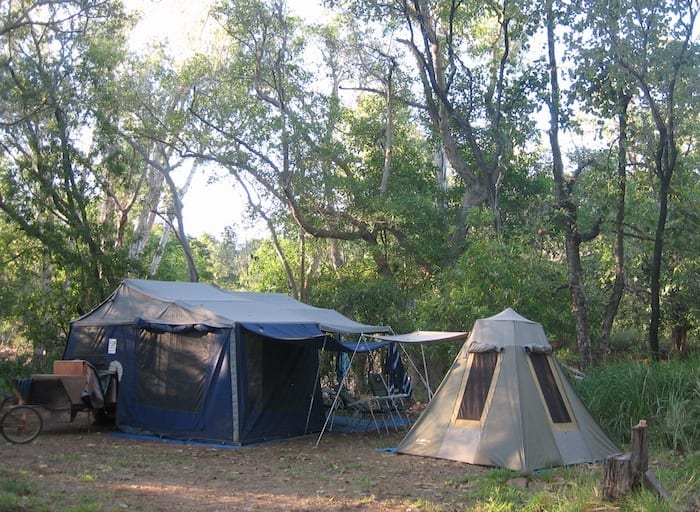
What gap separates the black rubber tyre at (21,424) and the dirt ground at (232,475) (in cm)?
13

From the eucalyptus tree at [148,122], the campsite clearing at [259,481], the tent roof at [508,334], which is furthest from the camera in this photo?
the eucalyptus tree at [148,122]

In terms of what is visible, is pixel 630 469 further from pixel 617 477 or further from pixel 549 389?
pixel 549 389

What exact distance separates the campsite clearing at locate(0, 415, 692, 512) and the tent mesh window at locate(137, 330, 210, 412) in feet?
2.45

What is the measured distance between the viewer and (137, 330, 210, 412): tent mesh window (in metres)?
9.67

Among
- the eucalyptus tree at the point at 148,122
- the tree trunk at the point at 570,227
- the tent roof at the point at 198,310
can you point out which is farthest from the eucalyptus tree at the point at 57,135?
the tree trunk at the point at 570,227

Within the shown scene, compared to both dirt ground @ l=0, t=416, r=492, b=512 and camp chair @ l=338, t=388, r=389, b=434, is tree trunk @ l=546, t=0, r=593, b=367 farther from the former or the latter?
dirt ground @ l=0, t=416, r=492, b=512

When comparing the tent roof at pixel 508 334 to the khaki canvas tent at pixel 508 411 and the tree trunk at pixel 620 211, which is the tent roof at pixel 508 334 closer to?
the khaki canvas tent at pixel 508 411

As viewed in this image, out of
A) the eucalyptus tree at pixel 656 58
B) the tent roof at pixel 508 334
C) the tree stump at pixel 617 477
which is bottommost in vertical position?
the tree stump at pixel 617 477

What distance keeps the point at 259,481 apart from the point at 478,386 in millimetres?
2807

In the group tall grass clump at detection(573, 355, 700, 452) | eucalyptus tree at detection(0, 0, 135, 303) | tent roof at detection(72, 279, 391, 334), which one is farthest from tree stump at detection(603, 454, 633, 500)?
eucalyptus tree at detection(0, 0, 135, 303)

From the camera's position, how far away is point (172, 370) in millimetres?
9938

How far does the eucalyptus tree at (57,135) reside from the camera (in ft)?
49.3

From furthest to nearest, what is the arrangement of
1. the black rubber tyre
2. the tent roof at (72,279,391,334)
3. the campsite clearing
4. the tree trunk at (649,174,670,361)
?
the tree trunk at (649,174,670,361) < the tent roof at (72,279,391,334) < the black rubber tyre < the campsite clearing

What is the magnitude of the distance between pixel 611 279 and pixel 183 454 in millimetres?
9665
